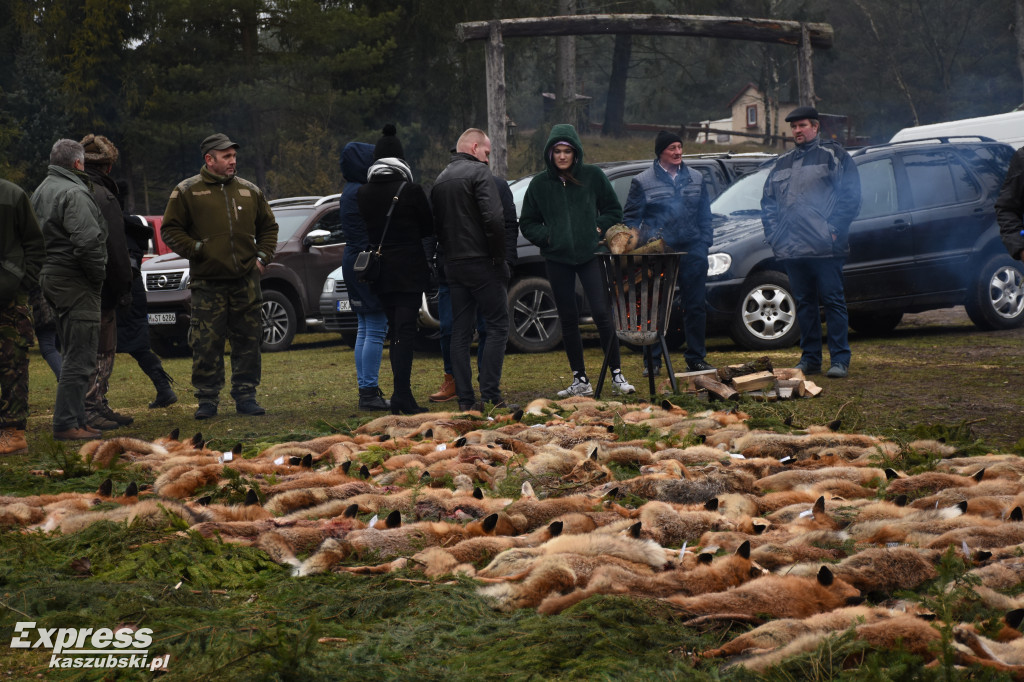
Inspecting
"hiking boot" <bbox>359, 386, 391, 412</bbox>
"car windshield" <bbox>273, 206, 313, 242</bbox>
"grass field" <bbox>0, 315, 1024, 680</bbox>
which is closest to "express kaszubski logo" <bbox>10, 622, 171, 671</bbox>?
"grass field" <bbox>0, 315, 1024, 680</bbox>

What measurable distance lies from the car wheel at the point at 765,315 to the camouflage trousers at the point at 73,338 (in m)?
6.32

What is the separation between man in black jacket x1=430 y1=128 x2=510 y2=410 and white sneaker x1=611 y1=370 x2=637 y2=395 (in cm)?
105

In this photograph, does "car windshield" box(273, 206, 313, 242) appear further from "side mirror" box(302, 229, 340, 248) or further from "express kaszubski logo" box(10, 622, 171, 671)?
"express kaszubski logo" box(10, 622, 171, 671)

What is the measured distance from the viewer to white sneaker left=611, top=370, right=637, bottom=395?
868 centimetres

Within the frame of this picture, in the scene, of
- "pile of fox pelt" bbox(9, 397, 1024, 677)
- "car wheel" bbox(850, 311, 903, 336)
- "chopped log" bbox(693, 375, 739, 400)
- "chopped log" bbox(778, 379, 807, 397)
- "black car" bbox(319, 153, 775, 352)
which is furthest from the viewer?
"car wheel" bbox(850, 311, 903, 336)

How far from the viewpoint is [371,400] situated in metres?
8.71

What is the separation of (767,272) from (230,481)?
280 inches

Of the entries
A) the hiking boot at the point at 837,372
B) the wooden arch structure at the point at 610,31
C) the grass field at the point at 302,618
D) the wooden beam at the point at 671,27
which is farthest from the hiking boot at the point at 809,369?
the wooden beam at the point at 671,27

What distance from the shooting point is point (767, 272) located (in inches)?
442

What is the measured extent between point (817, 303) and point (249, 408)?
4.87m

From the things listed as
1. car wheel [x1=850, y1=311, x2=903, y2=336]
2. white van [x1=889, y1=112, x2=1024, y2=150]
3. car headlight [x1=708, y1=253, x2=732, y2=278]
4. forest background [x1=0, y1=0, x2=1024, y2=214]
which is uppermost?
forest background [x1=0, y1=0, x2=1024, y2=214]

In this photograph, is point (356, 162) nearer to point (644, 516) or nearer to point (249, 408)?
point (249, 408)

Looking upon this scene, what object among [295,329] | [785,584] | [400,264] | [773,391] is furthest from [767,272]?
[785,584]

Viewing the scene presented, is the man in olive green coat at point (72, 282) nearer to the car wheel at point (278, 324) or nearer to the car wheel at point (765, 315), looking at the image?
the car wheel at point (765, 315)
